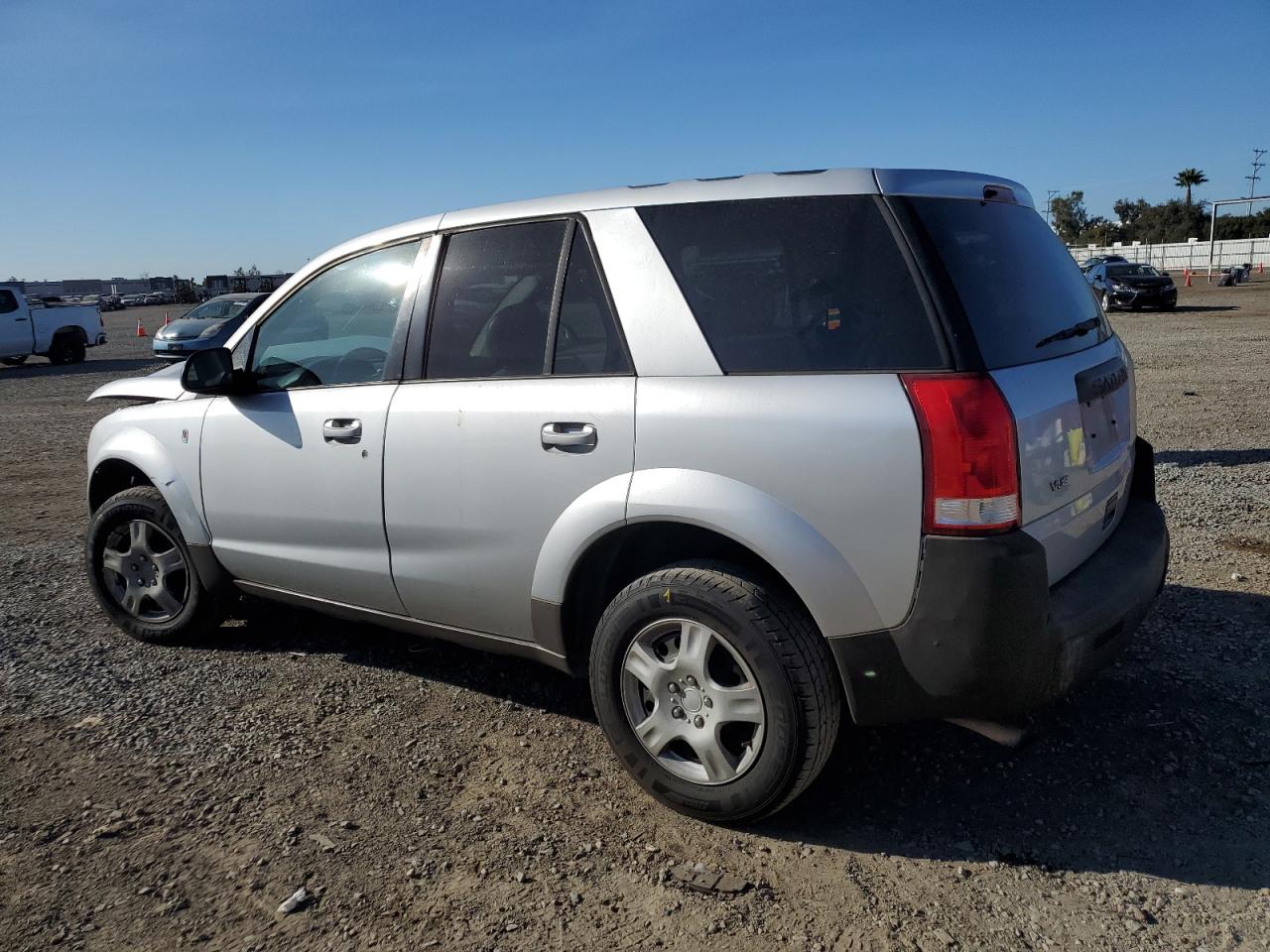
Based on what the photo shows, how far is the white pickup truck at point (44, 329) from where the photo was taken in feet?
72.7

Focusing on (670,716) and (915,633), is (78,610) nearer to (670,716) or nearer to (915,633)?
Result: (670,716)

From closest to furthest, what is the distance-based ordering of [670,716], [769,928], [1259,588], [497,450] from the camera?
1. [769,928]
2. [670,716]
3. [497,450]
4. [1259,588]

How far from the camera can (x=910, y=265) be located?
2.72 meters

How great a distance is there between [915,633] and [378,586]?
2.08 m

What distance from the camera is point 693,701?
9.84 feet

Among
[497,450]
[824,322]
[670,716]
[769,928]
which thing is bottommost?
[769,928]

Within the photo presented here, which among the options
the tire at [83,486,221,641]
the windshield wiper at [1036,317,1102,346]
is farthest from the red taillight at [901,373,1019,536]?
the tire at [83,486,221,641]

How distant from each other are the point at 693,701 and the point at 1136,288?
28.6 m

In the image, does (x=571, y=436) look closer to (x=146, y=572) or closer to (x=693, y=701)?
(x=693, y=701)

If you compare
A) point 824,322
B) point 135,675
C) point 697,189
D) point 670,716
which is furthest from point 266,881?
point 697,189

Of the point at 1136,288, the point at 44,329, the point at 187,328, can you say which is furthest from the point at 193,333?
the point at 1136,288

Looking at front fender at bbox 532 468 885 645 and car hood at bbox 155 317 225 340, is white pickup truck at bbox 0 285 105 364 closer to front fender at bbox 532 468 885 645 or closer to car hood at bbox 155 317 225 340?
car hood at bbox 155 317 225 340

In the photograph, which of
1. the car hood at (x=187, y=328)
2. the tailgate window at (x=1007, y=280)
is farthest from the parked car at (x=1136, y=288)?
the tailgate window at (x=1007, y=280)

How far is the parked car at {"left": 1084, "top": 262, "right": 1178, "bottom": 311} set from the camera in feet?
89.9
